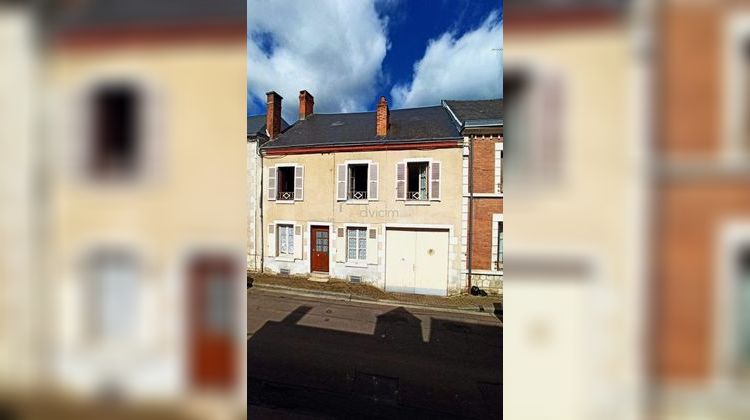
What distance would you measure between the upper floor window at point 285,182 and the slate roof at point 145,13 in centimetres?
286

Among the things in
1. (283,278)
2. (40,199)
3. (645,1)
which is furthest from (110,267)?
(283,278)

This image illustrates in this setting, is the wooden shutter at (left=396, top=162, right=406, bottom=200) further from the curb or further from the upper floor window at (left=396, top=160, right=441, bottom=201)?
the curb

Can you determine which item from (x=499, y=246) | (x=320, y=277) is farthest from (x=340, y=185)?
(x=499, y=246)

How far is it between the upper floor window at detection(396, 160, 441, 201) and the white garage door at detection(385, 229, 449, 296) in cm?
34

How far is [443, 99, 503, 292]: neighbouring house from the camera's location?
10.2ft

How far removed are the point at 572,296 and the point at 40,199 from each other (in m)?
0.77

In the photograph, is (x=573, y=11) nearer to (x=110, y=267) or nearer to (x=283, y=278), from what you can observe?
(x=110, y=267)

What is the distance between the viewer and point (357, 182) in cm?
227

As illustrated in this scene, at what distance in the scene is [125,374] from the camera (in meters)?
0.44

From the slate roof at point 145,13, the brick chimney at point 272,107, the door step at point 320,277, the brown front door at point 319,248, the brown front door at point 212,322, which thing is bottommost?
the door step at point 320,277

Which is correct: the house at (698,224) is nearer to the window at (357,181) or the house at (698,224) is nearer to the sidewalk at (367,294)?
the window at (357,181)

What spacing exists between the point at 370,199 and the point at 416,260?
0.81 m

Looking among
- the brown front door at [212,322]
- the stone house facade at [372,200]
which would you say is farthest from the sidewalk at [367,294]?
the brown front door at [212,322]

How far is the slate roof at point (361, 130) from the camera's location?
3.30 m
